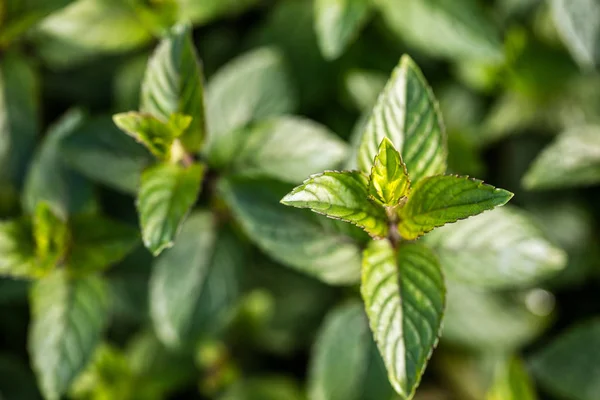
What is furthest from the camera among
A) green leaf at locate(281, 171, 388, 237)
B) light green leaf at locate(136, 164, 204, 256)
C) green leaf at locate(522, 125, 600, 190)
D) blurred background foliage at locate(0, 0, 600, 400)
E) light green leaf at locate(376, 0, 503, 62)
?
light green leaf at locate(376, 0, 503, 62)

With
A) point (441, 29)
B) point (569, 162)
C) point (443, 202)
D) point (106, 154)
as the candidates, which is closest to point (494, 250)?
point (443, 202)

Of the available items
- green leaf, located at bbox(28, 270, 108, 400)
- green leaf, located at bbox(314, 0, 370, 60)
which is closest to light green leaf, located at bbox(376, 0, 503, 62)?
green leaf, located at bbox(314, 0, 370, 60)

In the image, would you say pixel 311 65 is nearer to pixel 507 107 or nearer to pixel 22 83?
pixel 507 107

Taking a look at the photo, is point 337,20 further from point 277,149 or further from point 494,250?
point 494,250

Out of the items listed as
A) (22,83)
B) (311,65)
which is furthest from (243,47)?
(22,83)

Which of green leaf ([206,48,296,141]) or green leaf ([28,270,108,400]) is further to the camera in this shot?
green leaf ([206,48,296,141])

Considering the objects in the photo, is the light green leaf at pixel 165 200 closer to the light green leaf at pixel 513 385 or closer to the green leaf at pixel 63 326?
the green leaf at pixel 63 326

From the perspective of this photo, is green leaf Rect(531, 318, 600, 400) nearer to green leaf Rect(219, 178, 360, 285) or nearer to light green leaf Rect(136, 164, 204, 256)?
green leaf Rect(219, 178, 360, 285)
